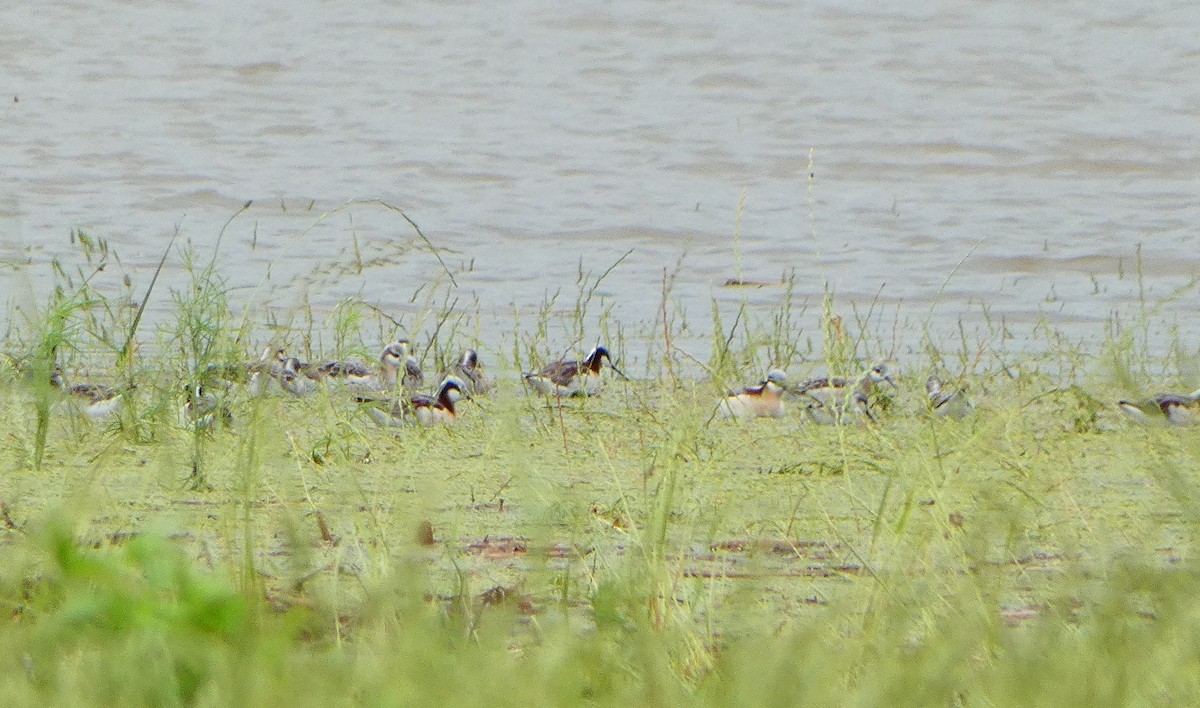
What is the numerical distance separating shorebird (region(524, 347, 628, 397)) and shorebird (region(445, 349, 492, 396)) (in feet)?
0.63

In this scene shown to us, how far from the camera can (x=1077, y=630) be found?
3.14 meters

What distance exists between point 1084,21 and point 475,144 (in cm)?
720

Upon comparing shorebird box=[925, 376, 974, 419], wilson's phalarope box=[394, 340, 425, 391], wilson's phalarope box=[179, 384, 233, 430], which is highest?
wilson's phalarope box=[179, 384, 233, 430]

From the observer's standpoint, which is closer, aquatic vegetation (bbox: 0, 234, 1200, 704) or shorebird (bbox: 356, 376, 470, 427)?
aquatic vegetation (bbox: 0, 234, 1200, 704)

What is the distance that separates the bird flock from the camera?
18.5 feet

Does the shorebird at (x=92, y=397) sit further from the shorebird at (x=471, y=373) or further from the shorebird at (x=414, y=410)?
the shorebird at (x=471, y=373)

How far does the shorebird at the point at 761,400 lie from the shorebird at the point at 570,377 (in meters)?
0.58

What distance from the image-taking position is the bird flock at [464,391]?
5625 millimetres

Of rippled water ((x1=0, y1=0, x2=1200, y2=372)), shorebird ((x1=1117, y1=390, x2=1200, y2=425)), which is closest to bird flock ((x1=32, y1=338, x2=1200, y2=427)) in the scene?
shorebird ((x1=1117, y1=390, x2=1200, y2=425))

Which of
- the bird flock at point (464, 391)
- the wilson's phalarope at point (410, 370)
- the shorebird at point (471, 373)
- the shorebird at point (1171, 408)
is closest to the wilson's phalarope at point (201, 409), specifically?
the bird flock at point (464, 391)

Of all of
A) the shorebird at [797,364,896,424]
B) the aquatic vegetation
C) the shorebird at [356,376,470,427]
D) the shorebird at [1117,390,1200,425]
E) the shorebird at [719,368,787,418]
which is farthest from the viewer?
the shorebird at [719,368,787,418]

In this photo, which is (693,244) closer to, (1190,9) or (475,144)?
(475,144)

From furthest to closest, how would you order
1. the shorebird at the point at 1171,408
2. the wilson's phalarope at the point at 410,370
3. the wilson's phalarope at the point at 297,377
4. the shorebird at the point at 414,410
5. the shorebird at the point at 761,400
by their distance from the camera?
1. the wilson's phalarope at the point at 410,370
2. the wilson's phalarope at the point at 297,377
3. the shorebird at the point at 761,400
4. the shorebird at the point at 414,410
5. the shorebird at the point at 1171,408

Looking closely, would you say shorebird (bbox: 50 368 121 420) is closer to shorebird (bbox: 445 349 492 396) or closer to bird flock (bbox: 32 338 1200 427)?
bird flock (bbox: 32 338 1200 427)
